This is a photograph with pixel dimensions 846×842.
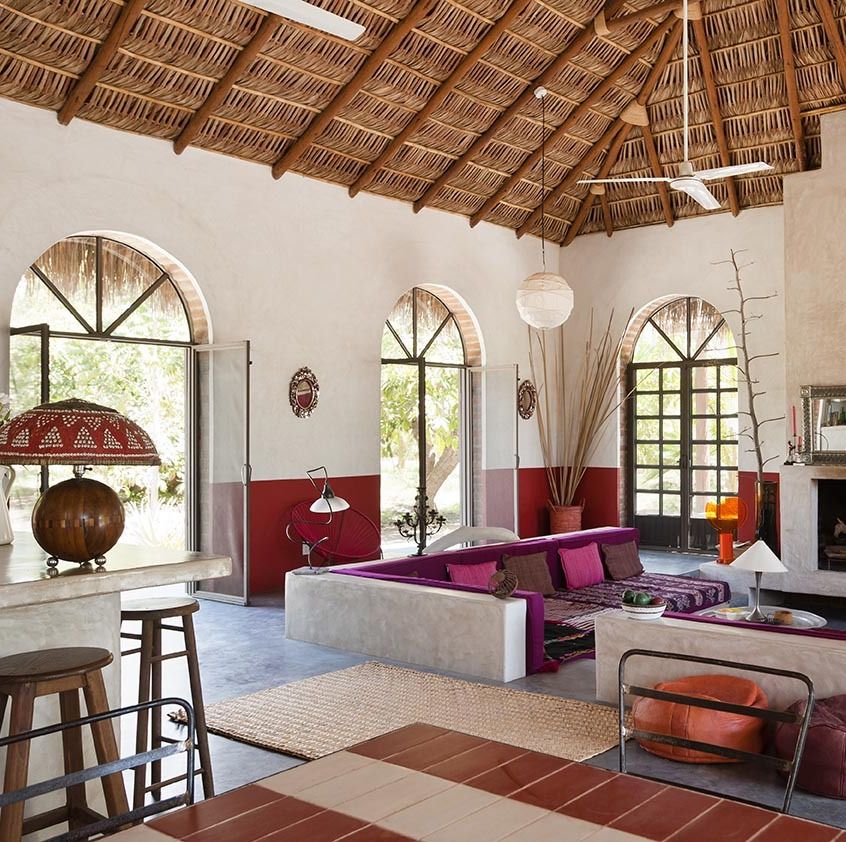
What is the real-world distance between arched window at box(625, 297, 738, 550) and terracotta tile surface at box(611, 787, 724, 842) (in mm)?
9043

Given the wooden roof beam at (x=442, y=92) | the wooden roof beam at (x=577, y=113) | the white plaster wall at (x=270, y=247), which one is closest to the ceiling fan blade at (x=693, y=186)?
the wooden roof beam at (x=442, y=92)

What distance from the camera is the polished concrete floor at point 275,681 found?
12.7ft

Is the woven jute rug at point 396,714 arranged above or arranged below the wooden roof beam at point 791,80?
below

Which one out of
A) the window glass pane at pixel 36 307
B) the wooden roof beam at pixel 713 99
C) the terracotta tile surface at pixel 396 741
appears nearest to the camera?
the terracotta tile surface at pixel 396 741

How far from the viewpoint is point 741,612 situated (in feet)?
19.6

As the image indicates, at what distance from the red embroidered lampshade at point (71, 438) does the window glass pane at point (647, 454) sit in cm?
885

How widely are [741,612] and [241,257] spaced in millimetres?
4921

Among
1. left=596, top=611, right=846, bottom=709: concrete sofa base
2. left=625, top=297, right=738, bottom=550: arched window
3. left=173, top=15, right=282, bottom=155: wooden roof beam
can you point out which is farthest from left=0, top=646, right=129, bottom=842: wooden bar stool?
left=625, top=297, right=738, bottom=550: arched window

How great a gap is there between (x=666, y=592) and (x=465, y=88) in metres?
4.76

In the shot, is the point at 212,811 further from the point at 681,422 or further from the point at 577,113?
the point at 681,422

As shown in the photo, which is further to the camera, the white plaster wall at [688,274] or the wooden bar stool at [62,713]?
the white plaster wall at [688,274]

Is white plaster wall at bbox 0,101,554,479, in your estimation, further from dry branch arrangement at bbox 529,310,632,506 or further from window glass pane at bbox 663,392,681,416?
window glass pane at bbox 663,392,681,416

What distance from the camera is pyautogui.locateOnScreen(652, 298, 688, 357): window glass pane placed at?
10.9 m

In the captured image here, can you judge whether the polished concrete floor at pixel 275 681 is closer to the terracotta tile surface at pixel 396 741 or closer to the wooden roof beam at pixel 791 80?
the terracotta tile surface at pixel 396 741
